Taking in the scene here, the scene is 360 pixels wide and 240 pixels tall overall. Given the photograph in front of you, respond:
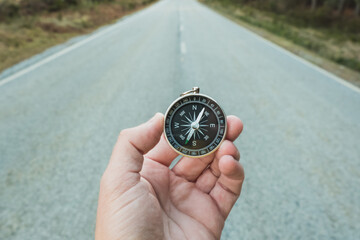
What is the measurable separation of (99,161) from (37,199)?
2.69 ft

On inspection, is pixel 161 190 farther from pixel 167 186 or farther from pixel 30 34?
pixel 30 34

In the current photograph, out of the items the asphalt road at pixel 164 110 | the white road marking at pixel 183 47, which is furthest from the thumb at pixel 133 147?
the white road marking at pixel 183 47

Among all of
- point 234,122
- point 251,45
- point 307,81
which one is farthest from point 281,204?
point 251,45

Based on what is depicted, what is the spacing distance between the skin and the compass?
87 millimetres

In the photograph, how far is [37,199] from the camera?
106 inches

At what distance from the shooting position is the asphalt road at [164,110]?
8.18ft

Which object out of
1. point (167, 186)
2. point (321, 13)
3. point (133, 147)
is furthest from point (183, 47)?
point (321, 13)

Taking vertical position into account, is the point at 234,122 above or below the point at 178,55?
above

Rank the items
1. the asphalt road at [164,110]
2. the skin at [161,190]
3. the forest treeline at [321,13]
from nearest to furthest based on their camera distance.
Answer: the skin at [161,190], the asphalt road at [164,110], the forest treeline at [321,13]

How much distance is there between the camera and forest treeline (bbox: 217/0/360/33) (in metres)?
22.0

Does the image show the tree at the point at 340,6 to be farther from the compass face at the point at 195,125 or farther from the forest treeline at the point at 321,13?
the compass face at the point at 195,125

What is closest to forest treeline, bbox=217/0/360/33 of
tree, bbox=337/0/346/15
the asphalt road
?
tree, bbox=337/0/346/15

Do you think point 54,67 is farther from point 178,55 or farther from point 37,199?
point 37,199

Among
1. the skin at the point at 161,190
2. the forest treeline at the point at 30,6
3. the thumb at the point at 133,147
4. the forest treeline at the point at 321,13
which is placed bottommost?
the forest treeline at the point at 321,13
